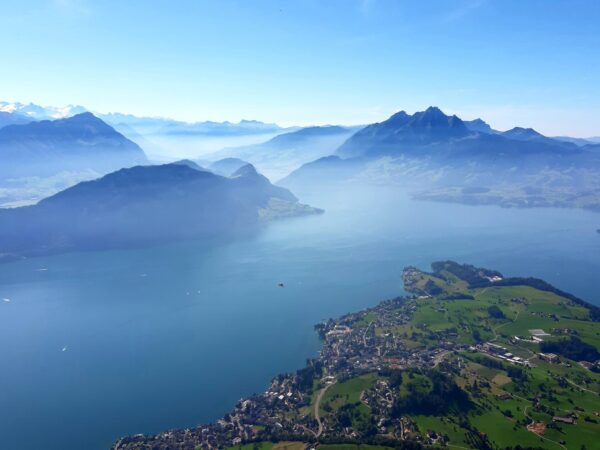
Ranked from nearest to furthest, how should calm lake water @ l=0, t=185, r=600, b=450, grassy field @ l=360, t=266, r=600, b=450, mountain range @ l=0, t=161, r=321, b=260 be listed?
grassy field @ l=360, t=266, r=600, b=450 → calm lake water @ l=0, t=185, r=600, b=450 → mountain range @ l=0, t=161, r=321, b=260

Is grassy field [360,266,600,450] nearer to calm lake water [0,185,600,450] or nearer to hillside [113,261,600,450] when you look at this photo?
hillside [113,261,600,450]

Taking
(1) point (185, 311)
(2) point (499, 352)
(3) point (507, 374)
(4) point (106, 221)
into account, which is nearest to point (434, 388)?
(3) point (507, 374)

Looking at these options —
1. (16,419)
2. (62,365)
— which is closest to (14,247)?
(62,365)

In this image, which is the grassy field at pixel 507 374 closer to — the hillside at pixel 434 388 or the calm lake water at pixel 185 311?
the hillside at pixel 434 388

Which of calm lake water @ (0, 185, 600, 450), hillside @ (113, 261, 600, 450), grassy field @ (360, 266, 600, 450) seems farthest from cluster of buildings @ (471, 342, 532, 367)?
calm lake water @ (0, 185, 600, 450)

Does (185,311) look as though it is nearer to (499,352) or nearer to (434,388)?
(434,388)

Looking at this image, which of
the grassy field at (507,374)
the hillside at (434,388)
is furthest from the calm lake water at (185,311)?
the grassy field at (507,374)

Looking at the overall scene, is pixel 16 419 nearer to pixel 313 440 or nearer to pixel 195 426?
pixel 195 426
